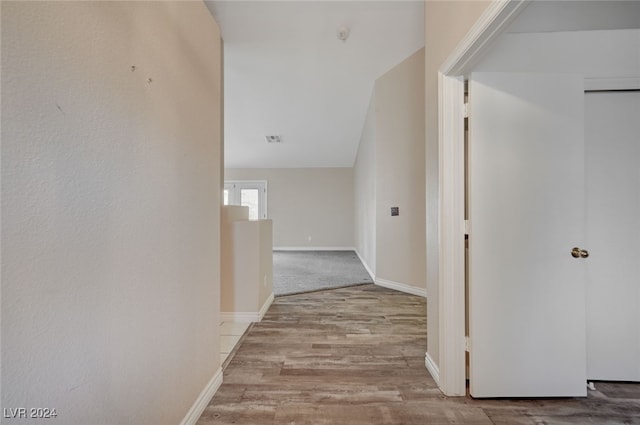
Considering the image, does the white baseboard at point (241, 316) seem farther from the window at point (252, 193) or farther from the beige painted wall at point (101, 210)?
the window at point (252, 193)

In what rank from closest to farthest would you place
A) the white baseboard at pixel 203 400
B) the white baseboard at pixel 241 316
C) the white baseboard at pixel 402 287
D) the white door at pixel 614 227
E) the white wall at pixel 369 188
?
the white baseboard at pixel 203 400 → the white door at pixel 614 227 → the white baseboard at pixel 241 316 → the white baseboard at pixel 402 287 → the white wall at pixel 369 188

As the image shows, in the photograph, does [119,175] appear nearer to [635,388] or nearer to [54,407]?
[54,407]

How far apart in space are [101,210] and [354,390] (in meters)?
1.59

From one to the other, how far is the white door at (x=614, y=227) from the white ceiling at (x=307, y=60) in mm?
1842

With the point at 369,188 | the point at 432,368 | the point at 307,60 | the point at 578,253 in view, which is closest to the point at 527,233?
the point at 578,253

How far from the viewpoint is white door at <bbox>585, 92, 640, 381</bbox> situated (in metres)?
1.59

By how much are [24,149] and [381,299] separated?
3.25m

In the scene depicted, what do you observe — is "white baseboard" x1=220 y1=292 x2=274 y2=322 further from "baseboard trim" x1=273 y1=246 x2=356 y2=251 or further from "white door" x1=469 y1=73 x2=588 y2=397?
"baseboard trim" x1=273 y1=246 x2=356 y2=251

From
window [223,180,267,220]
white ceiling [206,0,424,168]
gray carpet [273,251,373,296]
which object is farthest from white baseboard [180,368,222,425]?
window [223,180,267,220]

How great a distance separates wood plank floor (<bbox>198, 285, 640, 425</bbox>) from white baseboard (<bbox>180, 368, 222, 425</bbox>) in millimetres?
37

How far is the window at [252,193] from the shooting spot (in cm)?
830

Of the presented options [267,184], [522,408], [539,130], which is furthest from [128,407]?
[267,184]

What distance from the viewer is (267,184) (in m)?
8.30

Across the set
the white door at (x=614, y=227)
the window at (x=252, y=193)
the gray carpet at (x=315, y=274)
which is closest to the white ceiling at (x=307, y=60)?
the white door at (x=614, y=227)
